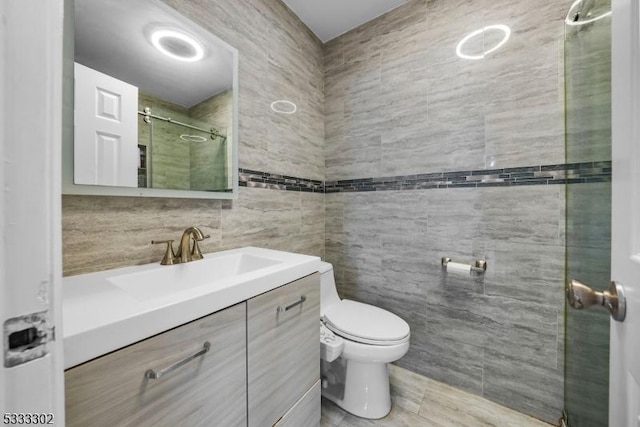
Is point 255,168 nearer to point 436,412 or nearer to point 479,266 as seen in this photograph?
point 479,266

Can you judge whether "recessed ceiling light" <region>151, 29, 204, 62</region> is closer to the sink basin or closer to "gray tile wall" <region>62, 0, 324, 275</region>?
"gray tile wall" <region>62, 0, 324, 275</region>

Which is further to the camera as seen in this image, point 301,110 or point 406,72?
point 301,110

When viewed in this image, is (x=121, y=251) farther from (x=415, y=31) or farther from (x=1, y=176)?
(x=415, y=31)

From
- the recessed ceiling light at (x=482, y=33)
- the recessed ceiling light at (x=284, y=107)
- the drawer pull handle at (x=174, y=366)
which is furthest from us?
the recessed ceiling light at (x=284, y=107)

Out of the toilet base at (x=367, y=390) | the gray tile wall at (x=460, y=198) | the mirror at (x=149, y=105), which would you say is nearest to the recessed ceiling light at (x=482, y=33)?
the gray tile wall at (x=460, y=198)

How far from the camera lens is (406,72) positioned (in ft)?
5.25

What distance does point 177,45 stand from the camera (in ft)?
3.54

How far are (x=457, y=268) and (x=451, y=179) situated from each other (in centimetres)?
52

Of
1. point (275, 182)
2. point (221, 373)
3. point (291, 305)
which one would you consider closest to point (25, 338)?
point (221, 373)

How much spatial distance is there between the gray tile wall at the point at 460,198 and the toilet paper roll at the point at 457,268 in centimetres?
6

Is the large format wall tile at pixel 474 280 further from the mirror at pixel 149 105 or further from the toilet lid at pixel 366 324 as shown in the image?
the mirror at pixel 149 105

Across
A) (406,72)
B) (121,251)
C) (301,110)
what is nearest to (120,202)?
(121,251)

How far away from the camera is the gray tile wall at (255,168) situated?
2.93ft

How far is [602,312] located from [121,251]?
1527 millimetres
